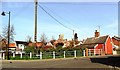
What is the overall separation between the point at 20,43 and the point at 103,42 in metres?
50.4

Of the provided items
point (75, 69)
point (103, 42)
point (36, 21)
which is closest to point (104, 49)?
point (103, 42)

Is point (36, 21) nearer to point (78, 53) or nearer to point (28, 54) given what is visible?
point (28, 54)

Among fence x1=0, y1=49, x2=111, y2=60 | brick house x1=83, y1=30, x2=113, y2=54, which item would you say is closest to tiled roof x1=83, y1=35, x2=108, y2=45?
brick house x1=83, y1=30, x2=113, y2=54

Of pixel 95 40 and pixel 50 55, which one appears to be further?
pixel 95 40

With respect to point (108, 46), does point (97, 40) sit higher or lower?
higher

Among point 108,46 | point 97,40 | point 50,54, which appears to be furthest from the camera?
point 97,40

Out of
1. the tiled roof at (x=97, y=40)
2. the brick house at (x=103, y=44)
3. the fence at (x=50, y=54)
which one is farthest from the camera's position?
the tiled roof at (x=97, y=40)

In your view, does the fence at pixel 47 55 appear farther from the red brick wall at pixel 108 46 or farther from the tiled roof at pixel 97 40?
the red brick wall at pixel 108 46

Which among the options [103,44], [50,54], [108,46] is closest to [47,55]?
[50,54]

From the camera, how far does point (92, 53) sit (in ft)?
170

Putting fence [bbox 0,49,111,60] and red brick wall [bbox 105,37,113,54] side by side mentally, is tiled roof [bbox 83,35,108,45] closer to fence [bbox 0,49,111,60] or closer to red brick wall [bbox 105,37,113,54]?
red brick wall [bbox 105,37,113,54]

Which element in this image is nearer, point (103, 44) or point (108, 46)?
point (103, 44)

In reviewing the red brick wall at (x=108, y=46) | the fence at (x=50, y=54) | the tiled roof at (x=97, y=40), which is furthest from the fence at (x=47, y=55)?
the red brick wall at (x=108, y=46)

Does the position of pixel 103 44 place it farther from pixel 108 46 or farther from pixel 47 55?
pixel 47 55
